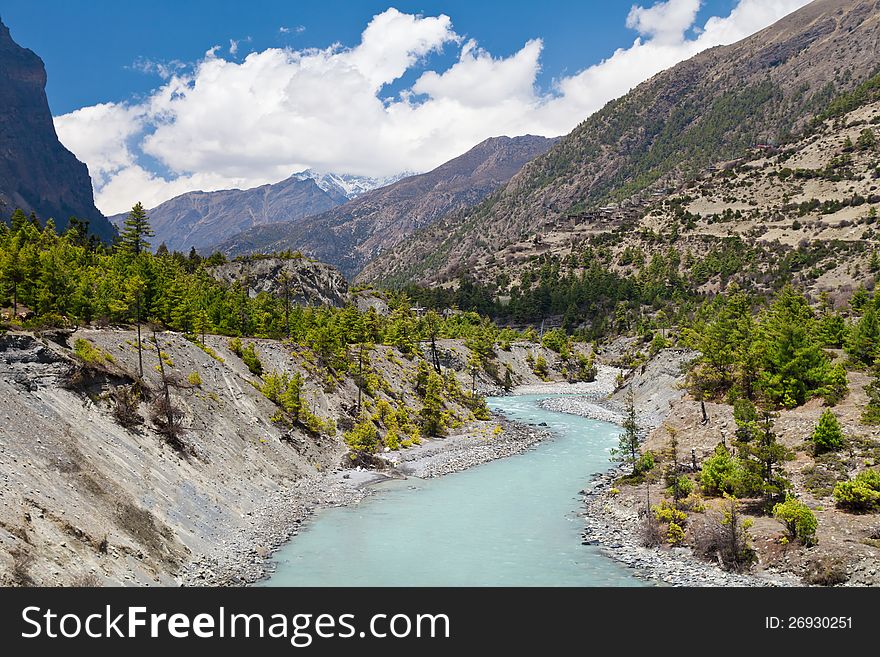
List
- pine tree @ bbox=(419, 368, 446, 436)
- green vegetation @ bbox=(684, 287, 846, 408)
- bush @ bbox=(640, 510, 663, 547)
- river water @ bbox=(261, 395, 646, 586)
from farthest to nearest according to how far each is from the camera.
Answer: pine tree @ bbox=(419, 368, 446, 436)
green vegetation @ bbox=(684, 287, 846, 408)
bush @ bbox=(640, 510, 663, 547)
river water @ bbox=(261, 395, 646, 586)

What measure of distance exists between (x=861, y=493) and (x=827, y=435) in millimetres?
10906

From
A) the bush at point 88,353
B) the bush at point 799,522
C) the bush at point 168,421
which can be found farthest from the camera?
the bush at point 168,421

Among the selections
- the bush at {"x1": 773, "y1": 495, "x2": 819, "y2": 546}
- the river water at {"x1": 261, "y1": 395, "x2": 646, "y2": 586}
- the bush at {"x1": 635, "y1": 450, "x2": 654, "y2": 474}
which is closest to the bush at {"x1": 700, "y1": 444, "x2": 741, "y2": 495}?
the bush at {"x1": 635, "y1": 450, "x2": 654, "y2": 474}

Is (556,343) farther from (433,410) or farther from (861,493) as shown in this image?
(861,493)

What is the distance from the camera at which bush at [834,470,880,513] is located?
30781 mm

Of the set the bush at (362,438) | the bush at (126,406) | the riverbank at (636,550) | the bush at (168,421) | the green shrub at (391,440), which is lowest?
the riverbank at (636,550)

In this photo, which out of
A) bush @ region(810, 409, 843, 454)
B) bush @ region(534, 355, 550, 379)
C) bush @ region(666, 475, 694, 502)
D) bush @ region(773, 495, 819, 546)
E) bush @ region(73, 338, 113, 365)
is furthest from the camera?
bush @ region(534, 355, 550, 379)

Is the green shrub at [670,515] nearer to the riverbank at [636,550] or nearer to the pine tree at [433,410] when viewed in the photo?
the riverbank at [636,550]

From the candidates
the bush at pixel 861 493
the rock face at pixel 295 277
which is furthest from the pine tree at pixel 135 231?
the bush at pixel 861 493

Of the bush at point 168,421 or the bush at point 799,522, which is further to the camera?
the bush at point 168,421

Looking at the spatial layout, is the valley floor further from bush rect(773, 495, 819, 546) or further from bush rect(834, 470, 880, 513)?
bush rect(834, 470, 880, 513)

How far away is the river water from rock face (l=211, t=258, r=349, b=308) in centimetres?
8884

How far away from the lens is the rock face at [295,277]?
132 metres

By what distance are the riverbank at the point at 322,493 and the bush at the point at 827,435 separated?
89.3 feet
